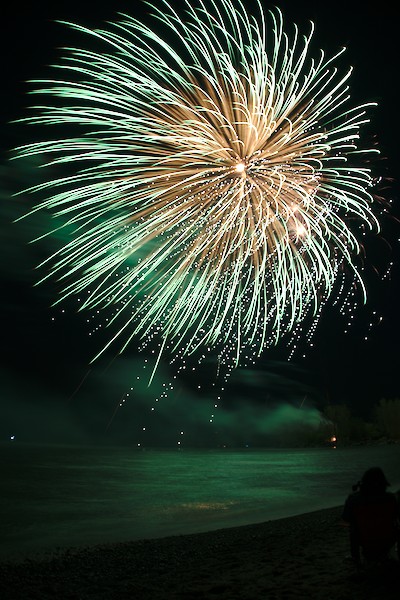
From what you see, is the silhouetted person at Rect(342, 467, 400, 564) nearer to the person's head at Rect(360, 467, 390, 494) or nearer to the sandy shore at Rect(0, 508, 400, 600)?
the person's head at Rect(360, 467, 390, 494)

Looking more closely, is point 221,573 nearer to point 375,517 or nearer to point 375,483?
point 375,517

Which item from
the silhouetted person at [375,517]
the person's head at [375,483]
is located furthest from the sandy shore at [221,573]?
the person's head at [375,483]

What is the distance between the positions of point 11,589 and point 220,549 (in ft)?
16.8

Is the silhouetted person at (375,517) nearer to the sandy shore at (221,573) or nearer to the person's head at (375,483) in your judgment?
the person's head at (375,483)

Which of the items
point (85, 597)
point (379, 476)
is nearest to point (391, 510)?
point (379, 476)

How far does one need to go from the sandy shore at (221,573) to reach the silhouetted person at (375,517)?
0.27 m

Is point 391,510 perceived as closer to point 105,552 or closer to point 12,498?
point 105,552

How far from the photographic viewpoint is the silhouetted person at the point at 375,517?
316 inches

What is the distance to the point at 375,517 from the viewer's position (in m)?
8.05

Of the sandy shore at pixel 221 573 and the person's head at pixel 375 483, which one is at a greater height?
the person's head at pixel 375 483

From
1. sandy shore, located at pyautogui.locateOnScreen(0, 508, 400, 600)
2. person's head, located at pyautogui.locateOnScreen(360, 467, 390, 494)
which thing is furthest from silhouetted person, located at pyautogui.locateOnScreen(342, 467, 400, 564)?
sandy shore, located at pyautogui.locateOnScreen(0, 508, 400, 600)

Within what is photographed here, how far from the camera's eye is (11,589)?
10492mm

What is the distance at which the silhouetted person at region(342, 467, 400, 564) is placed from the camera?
8.02 m

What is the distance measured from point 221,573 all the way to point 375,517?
11.8ft
